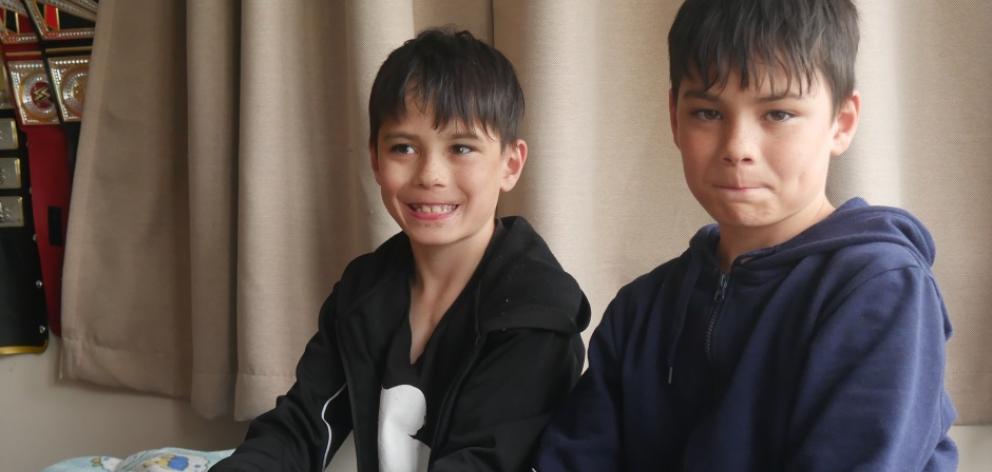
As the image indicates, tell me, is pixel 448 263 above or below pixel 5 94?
below

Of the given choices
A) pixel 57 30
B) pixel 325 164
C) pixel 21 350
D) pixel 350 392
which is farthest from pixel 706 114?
pixel 21 350

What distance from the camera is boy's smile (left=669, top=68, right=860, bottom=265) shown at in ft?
2.81

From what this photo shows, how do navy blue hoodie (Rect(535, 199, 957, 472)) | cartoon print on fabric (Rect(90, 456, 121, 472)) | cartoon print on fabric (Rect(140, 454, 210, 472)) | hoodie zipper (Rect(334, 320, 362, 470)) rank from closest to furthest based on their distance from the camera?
navy blue hoodie (Rect(535, 199, 957, 472))
hoodie zipper (Rect(334, 320, 362, 470))
cartoon print on fabric (Rect(140, 454, 210, 472))
cartoon print on fabric (Rect(90, 456, 121, 472))

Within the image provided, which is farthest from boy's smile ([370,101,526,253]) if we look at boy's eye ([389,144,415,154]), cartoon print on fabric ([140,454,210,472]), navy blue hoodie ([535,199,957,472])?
cartoon print on fabric ([140,454,210,472])

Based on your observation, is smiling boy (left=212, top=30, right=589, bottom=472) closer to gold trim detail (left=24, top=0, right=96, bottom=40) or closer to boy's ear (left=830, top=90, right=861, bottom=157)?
boy's ear (left=830, top=90, right=861, bottom=157)

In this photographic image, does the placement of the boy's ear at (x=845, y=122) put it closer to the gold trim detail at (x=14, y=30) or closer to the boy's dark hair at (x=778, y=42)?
the boy's dark hair at (x=778, y=42)

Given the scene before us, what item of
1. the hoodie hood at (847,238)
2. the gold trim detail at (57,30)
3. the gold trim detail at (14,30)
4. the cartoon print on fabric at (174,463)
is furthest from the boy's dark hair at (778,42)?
the gold trim detail at (14,30)

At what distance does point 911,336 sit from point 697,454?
9.3 inches

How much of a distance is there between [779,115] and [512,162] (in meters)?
0.45

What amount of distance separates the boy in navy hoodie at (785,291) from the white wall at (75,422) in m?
1.19

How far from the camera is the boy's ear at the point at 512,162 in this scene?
1.23 metres

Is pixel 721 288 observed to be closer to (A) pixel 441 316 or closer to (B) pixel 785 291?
(B) pixel 785 291

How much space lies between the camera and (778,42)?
0.85 metres

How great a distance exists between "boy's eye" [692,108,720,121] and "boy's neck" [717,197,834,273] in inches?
4.7
